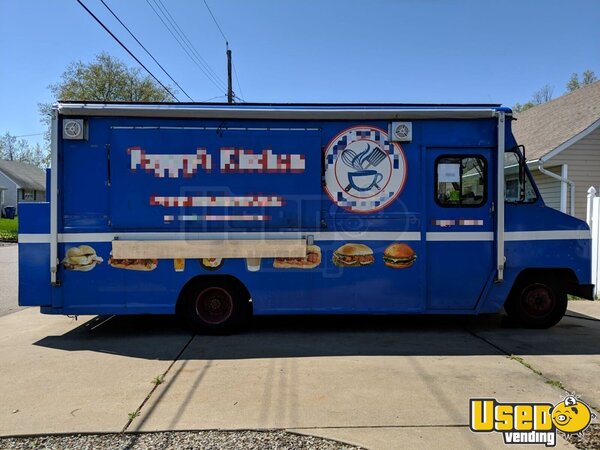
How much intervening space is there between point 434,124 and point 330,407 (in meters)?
3.94

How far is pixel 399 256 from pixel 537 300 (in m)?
2.13

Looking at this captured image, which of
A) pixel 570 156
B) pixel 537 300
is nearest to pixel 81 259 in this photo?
pixel 537 300

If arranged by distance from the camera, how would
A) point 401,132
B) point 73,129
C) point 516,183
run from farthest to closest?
point 516,183 < point 401,132 < point 73,129

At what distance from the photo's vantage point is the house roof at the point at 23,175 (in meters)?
49.4

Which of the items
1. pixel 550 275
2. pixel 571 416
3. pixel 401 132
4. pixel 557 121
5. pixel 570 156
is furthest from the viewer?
pixel 557 121

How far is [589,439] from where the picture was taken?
3609 mm

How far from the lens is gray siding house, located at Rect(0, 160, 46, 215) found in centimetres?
4897

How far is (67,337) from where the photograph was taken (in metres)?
6.55

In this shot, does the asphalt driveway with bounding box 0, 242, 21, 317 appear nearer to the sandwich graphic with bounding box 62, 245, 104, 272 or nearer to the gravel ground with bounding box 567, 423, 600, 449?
the sandwich graphic with bounding box 62, 245, 104, 272

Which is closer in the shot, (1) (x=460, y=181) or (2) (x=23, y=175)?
(1) (x=460, y=181)

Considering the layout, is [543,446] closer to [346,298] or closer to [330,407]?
[330,407]

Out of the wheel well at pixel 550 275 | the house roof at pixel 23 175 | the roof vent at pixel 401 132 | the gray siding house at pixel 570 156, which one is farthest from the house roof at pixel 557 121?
the house roof at pixel 23 175

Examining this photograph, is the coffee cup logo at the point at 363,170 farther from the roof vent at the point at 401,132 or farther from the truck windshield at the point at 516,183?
the truck windshield at the point at 516,183

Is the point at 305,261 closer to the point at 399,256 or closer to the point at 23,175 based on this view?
the point at 399,256
